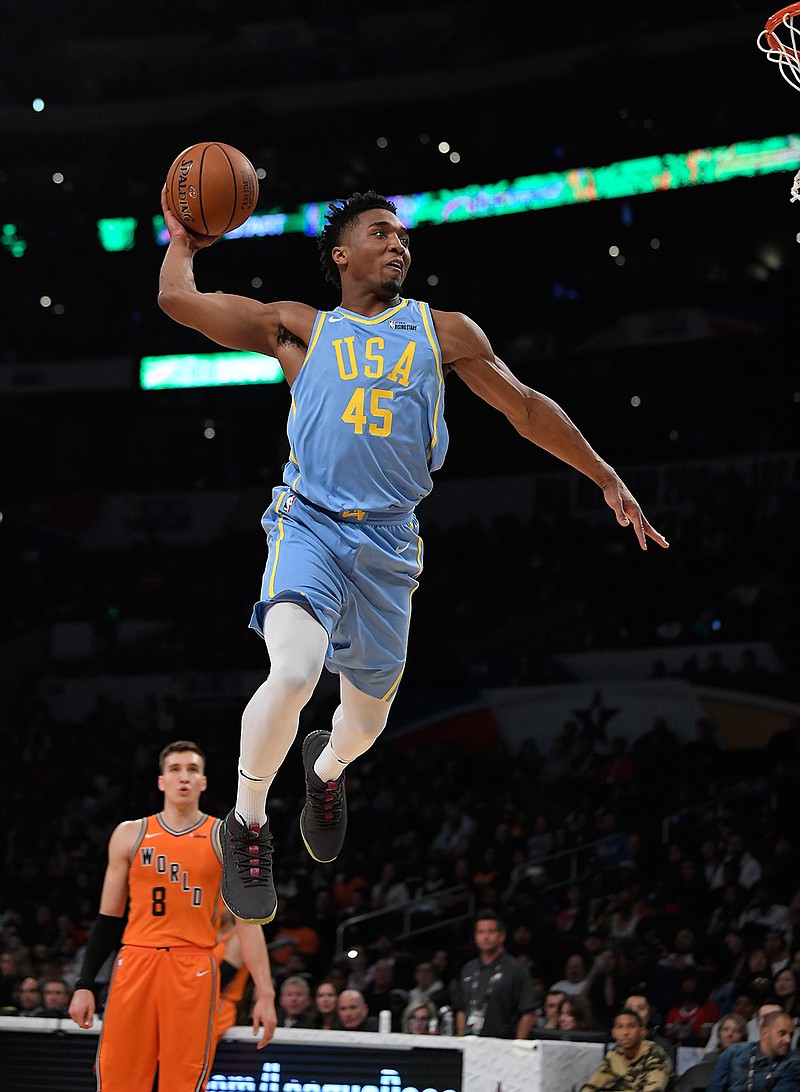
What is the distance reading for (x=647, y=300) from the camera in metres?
24.8

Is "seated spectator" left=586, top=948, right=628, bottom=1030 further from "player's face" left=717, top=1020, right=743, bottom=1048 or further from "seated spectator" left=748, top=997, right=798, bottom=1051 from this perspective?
"player's face" left=717, top=1020, right=743, bottom=1048

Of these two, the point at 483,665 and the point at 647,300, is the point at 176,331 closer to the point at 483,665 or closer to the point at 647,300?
the point at 647,300

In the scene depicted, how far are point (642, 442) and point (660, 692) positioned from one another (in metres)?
6.94

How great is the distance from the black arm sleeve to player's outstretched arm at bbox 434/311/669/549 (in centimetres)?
335

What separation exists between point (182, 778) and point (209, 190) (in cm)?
307

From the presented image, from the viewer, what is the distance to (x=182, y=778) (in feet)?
23.5

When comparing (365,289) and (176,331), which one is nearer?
(365,289)

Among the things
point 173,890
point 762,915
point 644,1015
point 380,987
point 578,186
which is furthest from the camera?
point 578,186

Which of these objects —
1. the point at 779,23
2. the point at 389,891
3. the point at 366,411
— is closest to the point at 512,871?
the point at 389,891

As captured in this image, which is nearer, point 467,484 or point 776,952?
point 776,952

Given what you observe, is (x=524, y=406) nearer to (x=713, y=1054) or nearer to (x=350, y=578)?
(x=350, y=578)

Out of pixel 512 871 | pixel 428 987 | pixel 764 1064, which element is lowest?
pixel 764 1064

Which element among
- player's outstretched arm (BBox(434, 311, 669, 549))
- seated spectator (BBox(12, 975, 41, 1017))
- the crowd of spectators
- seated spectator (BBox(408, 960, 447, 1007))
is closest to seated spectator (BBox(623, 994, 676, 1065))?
the crowd of spectators

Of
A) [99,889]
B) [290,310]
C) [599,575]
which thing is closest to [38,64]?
[599,575]
